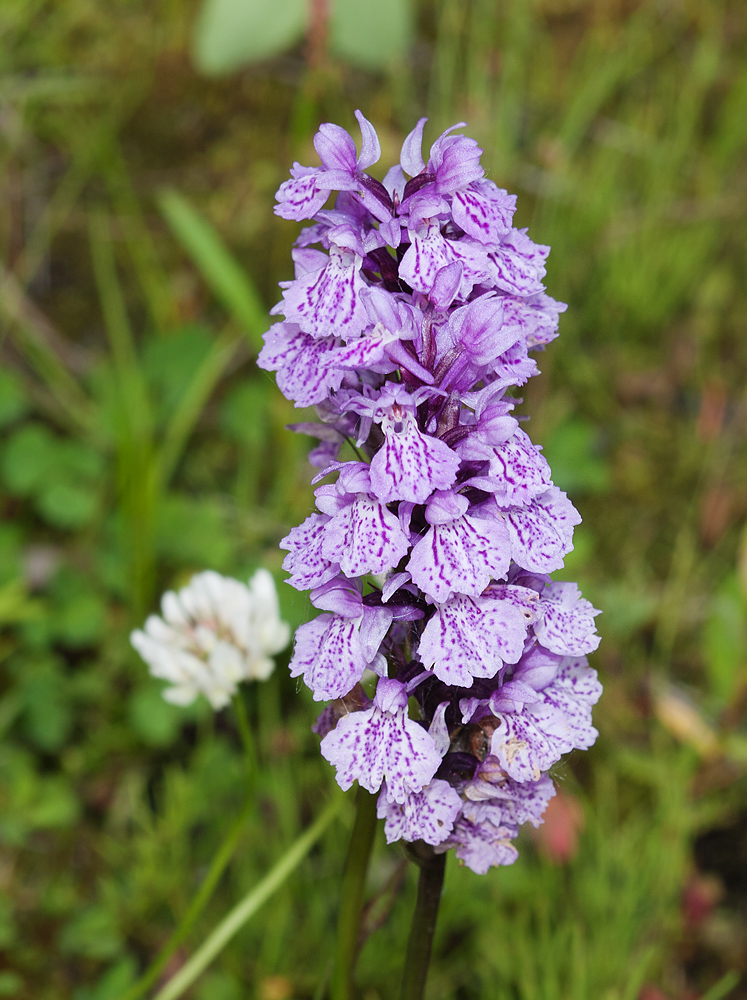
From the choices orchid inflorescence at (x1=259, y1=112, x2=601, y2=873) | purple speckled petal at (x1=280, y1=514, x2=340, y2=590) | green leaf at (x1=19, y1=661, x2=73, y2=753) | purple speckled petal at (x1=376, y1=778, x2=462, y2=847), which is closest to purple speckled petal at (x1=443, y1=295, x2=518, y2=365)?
orchid inflorescence at (x1=259, y1=112, x2=601, y2=873)

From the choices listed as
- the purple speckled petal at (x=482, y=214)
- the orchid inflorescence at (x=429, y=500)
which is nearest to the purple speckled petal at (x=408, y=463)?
the orchid inflorescence at (x=429, y=500)

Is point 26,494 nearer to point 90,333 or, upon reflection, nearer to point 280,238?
point 90,333

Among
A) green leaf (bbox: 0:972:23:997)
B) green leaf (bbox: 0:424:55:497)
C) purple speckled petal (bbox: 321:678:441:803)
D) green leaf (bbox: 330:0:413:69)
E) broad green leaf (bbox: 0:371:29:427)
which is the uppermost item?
green leaf (bbox: 330:0:413:69)

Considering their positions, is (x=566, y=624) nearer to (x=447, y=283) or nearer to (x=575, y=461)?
(x=447, y=283)

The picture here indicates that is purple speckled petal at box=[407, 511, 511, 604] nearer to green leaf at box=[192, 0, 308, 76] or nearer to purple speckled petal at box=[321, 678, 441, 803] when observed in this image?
purple speckled petal at box=[321, 678, 441, 803]

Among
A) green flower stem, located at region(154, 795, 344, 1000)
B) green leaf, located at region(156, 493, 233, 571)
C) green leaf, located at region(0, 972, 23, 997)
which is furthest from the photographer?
green leaf, located at region(156, 493, 233, 571)

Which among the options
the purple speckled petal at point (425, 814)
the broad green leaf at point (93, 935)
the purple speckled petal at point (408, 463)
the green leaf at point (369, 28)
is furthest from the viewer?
the green leaf at point (369, 28)

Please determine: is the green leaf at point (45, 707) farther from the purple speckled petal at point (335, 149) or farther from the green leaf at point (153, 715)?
the purple speckled petal at point (335, 149)

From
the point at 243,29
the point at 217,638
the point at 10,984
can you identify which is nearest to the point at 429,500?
the point at 217,638
